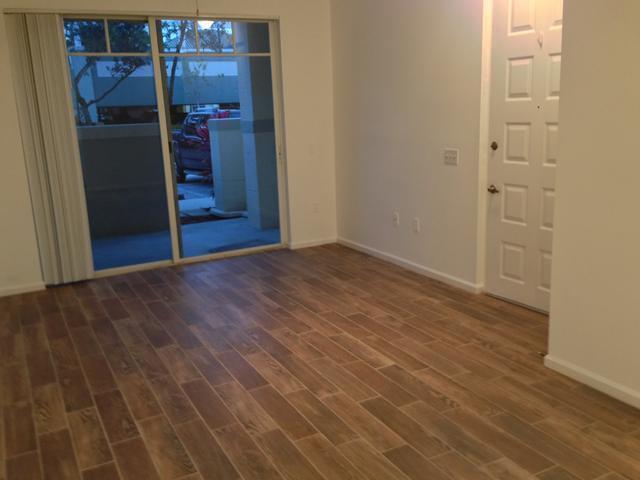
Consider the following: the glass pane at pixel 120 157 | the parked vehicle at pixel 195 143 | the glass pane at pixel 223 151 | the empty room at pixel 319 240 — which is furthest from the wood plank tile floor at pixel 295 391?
the parked vehicle at pixel 195 143

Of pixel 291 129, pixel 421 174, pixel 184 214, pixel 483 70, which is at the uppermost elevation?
pixel 483 70

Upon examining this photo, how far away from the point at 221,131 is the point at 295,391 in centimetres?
353

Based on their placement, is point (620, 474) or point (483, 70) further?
point (483, 70)

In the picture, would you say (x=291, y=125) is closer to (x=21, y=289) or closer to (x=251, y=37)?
(x=251, y=37)

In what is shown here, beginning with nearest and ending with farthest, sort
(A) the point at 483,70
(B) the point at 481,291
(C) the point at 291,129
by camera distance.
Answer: (A) the point at 483,70 < (B) the point at 481,291 < (C) the point at 291,129

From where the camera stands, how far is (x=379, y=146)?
5.53 metres

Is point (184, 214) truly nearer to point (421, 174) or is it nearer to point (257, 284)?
point (257, 284)

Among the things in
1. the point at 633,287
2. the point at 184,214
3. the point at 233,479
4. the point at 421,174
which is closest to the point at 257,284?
the point at 184,214

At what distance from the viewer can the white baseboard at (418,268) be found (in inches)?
182

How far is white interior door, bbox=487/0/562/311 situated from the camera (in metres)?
3.79

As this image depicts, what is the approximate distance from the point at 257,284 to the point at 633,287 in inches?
122

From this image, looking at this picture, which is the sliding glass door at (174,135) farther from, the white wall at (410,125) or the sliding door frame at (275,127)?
the white wall at (410,125)

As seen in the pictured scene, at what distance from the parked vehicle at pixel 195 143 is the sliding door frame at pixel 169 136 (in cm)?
12

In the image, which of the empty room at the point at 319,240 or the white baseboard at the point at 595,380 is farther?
the white baseboard at the point at 595,380
